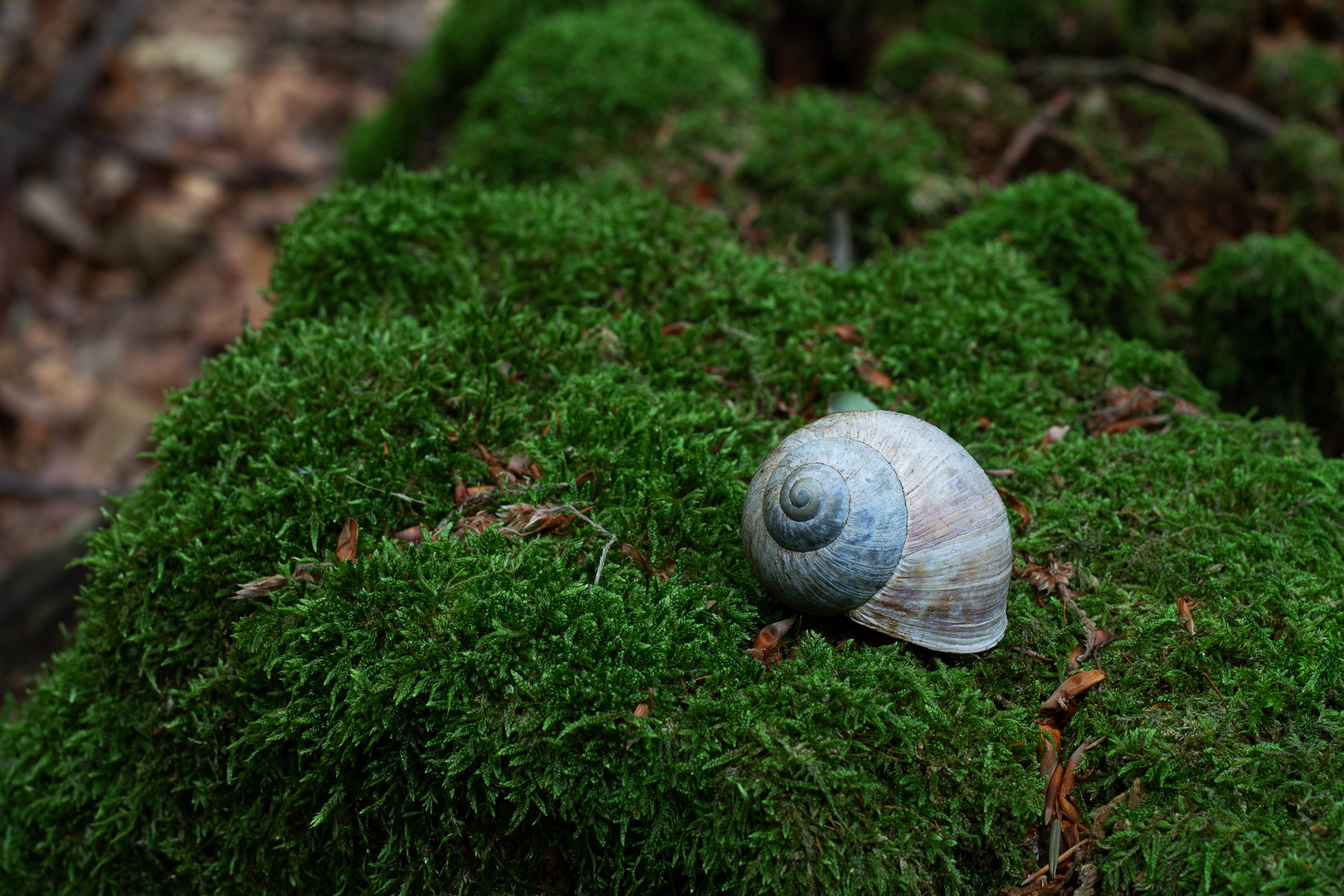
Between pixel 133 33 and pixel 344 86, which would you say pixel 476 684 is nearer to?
pixel 344 86

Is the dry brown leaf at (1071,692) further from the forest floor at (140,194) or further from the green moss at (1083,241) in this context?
the forest floor at (140,194)

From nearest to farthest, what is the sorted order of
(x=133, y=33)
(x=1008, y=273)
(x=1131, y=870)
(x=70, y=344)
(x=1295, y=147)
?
(x=1131, y=870) → (x=1008, y=273) → (x=1295, y=147) → (x=70, y=344) → (x=133, y=33)

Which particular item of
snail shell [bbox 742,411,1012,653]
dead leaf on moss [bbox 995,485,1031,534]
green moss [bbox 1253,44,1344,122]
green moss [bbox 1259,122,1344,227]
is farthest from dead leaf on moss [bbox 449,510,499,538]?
green moss [bbox 1253,44,1344,122]

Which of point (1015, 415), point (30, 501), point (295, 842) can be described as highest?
point (1015, 415)

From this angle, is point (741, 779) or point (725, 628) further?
point (725, 628)

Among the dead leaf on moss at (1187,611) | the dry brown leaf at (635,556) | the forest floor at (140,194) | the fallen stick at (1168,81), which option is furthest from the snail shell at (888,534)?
the forest floor at (140,194)

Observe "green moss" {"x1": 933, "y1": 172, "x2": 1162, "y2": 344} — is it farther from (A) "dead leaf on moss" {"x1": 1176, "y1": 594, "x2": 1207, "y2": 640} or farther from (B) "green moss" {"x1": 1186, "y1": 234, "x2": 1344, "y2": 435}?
(A) "dead leaf on moss" {"x1": 1176, "y1": 594, "x2": 1207, "y2": 640}

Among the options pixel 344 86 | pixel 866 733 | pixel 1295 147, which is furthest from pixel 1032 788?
pixel 344 86
